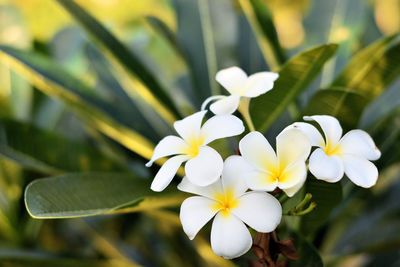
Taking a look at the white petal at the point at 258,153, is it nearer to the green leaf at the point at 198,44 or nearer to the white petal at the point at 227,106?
the white petal at the point at 227,106

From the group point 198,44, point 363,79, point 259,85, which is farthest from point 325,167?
point 198,44

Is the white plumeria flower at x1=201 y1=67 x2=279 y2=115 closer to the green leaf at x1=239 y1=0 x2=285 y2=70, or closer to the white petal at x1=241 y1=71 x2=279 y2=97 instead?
the white petal at x1=241 y1=71 x2=279 y2=97

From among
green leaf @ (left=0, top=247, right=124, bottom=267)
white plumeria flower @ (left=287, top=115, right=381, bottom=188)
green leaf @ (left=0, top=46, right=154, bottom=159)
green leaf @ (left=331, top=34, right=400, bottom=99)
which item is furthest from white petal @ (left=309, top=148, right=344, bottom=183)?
green leaf @ (left=0, top=247, right=124, bottom=267)

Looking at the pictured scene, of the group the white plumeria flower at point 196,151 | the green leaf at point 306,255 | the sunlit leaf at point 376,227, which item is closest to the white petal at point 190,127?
the white plumeria flower at point 196,151

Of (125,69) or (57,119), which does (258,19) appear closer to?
(125,69)

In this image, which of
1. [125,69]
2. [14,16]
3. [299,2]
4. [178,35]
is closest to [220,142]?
[125,69]
